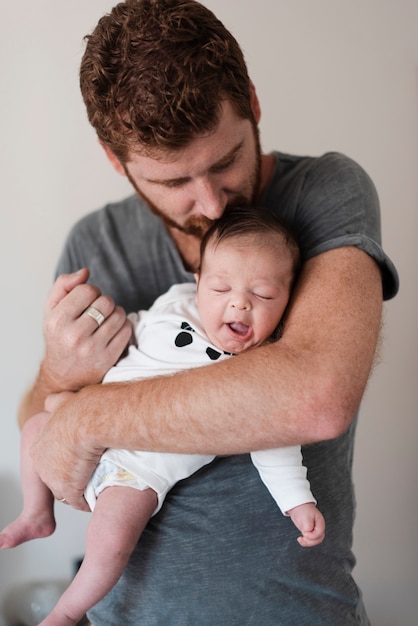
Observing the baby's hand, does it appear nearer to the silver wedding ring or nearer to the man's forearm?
the man's forearm

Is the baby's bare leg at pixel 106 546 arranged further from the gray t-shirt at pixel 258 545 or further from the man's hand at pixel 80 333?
the man's hand at pixel 80 333

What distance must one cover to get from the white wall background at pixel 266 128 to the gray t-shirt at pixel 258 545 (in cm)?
111

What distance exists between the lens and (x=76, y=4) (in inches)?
96.3

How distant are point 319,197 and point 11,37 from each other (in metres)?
1.48

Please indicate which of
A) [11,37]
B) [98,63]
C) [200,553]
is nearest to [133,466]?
[200,553]

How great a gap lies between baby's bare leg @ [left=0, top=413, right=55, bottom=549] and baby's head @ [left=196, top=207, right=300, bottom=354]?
0.49 metres

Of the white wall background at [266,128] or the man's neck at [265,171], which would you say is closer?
the man's neck at [265,171]

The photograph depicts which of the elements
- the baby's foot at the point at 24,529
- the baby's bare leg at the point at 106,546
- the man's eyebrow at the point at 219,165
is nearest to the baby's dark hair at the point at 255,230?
the man's eyebrow at the point at 219,165

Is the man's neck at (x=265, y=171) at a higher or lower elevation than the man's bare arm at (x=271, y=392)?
higher

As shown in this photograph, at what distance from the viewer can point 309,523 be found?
125 cm

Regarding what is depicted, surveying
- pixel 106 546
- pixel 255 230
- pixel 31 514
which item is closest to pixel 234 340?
pixel 255 230

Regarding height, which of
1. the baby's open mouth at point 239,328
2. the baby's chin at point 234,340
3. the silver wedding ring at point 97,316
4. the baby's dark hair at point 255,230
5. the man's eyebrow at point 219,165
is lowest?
the baby's chin at point 234,340

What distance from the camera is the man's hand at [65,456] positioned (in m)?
1.36

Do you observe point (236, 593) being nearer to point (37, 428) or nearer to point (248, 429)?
point (248, 429)
